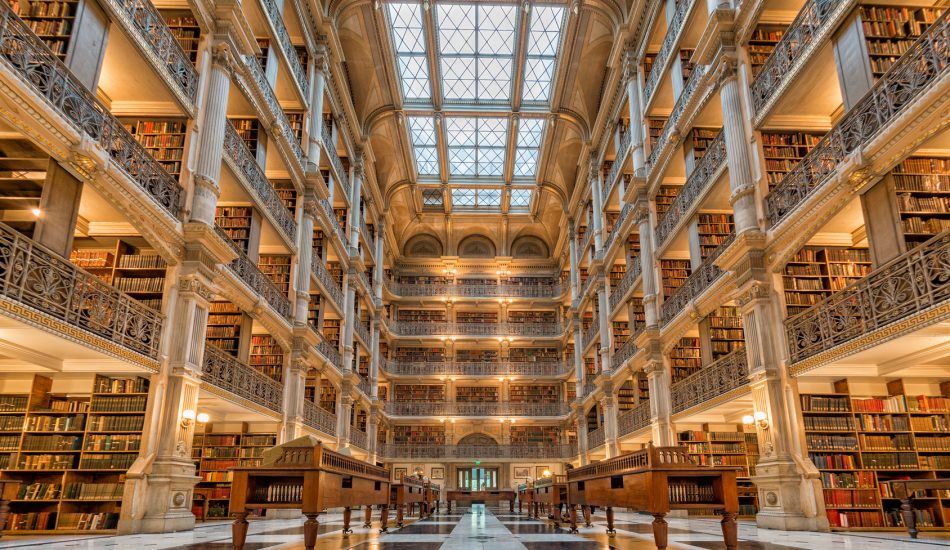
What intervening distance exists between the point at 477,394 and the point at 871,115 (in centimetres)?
2148

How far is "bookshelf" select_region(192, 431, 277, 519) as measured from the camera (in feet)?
36.5

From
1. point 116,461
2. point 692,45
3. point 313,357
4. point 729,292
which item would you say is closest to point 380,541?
point 116,461

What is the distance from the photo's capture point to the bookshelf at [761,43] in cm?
980

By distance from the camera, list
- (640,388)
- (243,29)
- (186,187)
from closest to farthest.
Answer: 1. (186,187)
2. (243,29)
3. (640,388)

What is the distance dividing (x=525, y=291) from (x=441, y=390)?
18.8ft

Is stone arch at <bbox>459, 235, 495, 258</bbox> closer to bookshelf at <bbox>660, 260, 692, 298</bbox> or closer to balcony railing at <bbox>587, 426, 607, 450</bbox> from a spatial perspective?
balcony railing at <bbox>587, 426, 607, 450</bbox>

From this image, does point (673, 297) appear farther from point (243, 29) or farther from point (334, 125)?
point (334, 125)

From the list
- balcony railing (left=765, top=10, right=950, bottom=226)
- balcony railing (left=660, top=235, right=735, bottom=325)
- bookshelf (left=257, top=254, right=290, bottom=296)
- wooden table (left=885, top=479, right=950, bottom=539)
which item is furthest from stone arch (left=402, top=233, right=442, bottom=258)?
wooden table (left=885, top=479, right=950, bottom=539)

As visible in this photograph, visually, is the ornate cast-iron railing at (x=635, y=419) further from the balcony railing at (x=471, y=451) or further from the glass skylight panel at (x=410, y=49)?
the glass skylight panel at (x=410, y=49)

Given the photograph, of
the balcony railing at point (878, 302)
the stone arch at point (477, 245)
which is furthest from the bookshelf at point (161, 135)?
the stone arch at point (477, 245)

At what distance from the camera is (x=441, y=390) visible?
87.2ft

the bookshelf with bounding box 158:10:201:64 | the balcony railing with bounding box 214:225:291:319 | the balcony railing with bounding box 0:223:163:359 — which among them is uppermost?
the bookshelf with bounding box 158:10:201:64

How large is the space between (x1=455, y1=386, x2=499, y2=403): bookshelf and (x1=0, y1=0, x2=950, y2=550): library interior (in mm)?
9145

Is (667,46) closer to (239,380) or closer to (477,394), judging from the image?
(239,380)
